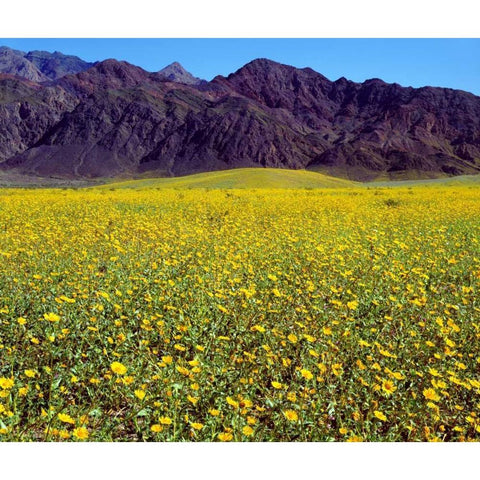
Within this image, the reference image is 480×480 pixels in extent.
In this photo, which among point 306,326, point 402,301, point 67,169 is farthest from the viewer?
point 67,169

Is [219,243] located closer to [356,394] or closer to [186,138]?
[356,394]

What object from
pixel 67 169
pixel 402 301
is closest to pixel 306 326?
pixel 402 301

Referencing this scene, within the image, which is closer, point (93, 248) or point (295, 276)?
point (295, 276)

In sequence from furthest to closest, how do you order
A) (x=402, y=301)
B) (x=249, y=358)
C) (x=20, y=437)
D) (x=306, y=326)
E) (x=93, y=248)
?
(x=93, y=248)
(x=402, y=301)
(x=306, y=326)
(x=249, y=358)
(x=20, y=437)

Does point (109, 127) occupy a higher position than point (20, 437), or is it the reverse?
point (109, 127)

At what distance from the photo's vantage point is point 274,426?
10.4ft

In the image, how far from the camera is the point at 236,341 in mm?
4270

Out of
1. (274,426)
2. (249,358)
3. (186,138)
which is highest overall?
(186,138)

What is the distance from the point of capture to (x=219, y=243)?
8.28 m

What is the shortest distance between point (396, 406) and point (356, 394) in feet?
0.92

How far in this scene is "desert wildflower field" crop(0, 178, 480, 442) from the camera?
3088mm

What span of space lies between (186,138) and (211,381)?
18395cm

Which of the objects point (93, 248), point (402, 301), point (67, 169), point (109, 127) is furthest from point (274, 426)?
point (109, 127)

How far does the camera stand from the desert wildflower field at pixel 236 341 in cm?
309
